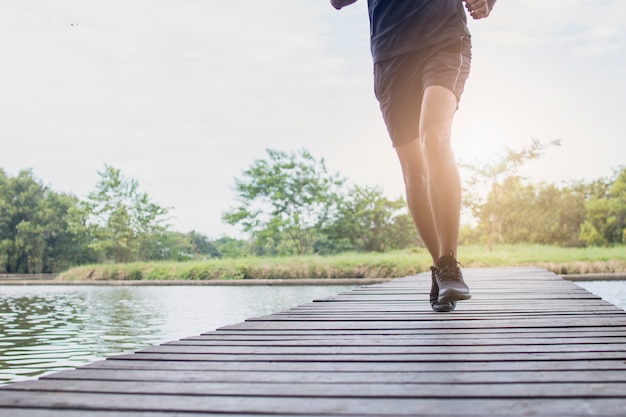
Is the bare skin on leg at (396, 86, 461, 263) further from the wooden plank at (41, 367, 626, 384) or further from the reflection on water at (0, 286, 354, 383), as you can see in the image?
the reflection on water at (0, 286, 354, 383)

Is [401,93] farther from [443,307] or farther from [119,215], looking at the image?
[119,215]

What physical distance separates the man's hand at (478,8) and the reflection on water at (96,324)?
2732 mm

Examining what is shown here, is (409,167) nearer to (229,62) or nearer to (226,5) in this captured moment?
(226,5)

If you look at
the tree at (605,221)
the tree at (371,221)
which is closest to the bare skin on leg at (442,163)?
the tree at (371,221)

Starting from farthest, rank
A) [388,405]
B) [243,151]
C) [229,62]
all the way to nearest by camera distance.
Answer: [243,151], [229,62], [388,405]

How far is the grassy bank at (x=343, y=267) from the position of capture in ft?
38.1

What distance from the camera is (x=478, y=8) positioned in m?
2.08

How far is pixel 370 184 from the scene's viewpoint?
23703 mm

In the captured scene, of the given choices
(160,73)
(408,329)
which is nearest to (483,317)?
(408,329)

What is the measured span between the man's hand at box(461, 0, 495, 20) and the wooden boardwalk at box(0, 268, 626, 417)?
3.54 ft

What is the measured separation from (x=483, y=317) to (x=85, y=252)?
2733 centimetres

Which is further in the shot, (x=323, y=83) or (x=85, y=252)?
(x=85, y=252)

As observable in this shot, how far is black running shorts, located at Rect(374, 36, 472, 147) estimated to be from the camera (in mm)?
1944

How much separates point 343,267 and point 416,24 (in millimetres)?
11289
